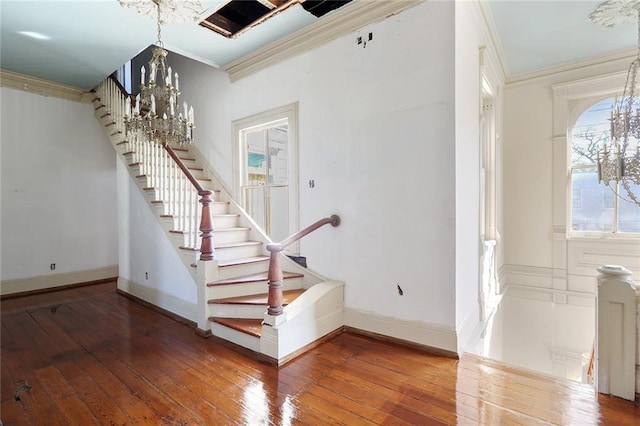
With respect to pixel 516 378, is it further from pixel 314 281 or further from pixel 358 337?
pixel 314 281

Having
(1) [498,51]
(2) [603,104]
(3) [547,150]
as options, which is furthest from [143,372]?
(2) [603,104]

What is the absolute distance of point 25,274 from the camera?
4.69 meters

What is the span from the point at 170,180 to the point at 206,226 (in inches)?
50.1

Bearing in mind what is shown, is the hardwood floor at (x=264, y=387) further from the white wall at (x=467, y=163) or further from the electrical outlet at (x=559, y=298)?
the electrical outlet at (x=559, y=298)

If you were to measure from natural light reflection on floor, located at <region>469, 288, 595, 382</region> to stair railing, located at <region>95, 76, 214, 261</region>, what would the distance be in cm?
289

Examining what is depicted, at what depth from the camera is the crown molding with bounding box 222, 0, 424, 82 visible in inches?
112

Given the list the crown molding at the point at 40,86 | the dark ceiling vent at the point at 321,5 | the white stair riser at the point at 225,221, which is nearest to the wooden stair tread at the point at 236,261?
the white stair riser at the point at 225,221

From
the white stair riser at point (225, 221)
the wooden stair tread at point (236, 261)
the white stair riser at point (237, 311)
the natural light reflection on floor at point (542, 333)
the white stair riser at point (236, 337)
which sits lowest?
the natural light reflection on floor at point (542, 333)

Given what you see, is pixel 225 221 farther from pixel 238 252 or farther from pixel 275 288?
pixel 275 288

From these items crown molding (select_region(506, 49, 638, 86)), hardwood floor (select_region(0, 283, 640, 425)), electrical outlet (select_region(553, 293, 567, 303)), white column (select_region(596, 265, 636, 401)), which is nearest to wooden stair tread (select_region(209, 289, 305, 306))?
hardwood floor (select_region(0, 283, 640, 425))

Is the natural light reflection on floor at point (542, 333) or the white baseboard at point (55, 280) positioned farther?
the white baseboard at point (55, 280)

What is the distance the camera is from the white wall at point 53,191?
4.60 m

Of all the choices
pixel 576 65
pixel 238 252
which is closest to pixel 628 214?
pixel 576 65

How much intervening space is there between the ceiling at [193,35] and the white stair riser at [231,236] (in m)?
2.34
